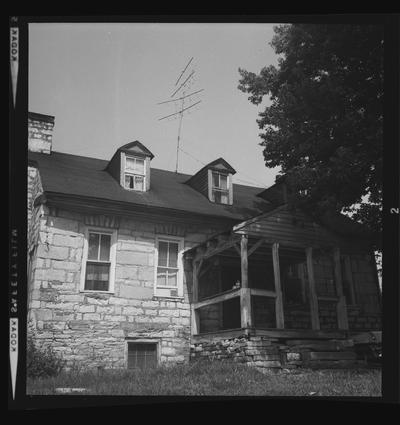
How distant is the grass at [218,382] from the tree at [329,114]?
345 centimetres

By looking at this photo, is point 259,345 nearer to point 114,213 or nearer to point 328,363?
point 328,363

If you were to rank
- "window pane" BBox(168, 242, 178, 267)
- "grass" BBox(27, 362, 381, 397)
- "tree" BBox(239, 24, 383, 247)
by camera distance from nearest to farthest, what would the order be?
1. "grass" BBox(27, 362, 381, 397)
2. "tree" BBox(239, 24, 383, 247)
3. "window pane" BBox(168, 242, 178, 267)

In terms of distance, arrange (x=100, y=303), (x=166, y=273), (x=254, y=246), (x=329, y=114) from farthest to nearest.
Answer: (x=166, y=273)
(x=100, y=303)
(x=254, y=246)
(x=329, y=114)

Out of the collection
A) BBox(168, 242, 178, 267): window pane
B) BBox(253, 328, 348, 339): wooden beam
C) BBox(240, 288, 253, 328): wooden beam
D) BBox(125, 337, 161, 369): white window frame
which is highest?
BBox(168, 242, 178, 267): window pane

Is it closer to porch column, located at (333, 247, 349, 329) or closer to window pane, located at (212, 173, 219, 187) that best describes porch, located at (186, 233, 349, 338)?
porch column, located at (333, 247, 349, 329)

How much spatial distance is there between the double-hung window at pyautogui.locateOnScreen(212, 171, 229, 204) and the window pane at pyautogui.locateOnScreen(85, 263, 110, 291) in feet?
15.4

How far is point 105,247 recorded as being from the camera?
12750 millimetres

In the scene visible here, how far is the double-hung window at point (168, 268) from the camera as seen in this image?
43.7 ft

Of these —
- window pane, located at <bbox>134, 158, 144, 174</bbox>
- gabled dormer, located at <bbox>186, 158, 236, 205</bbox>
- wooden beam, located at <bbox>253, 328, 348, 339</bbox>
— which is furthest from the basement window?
gabled dormer, located at <bbox>186, 158, 236, 205</bbox>

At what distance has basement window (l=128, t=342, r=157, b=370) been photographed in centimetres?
1242

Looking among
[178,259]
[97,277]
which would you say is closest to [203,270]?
[178,259]

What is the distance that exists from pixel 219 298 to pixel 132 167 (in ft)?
15.4

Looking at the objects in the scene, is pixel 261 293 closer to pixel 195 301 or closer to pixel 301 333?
pixel 301 333

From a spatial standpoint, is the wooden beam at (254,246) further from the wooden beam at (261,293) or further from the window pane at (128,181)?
the window pane at (128,181)
